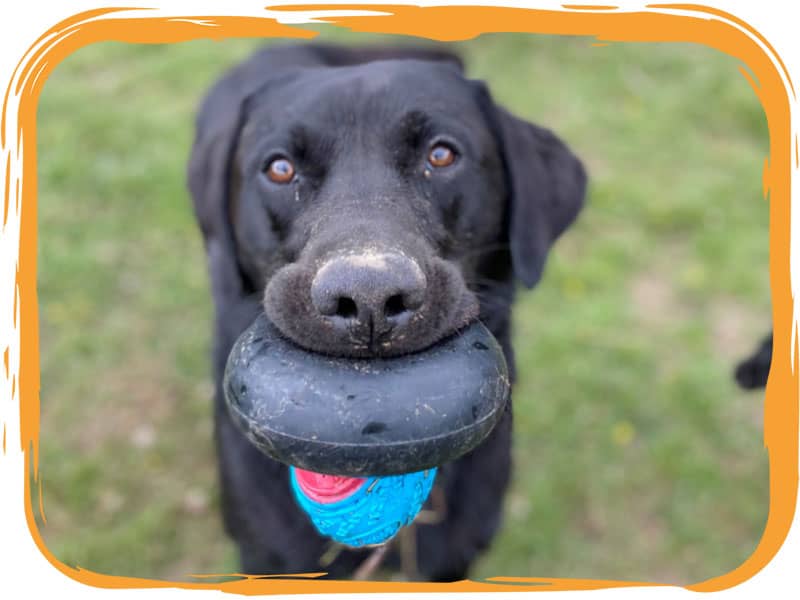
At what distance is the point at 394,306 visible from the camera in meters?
2.11

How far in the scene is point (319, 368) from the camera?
82.7 inches

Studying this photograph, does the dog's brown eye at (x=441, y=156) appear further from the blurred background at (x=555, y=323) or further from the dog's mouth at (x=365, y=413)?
the blurred background at (x=555, y=323)

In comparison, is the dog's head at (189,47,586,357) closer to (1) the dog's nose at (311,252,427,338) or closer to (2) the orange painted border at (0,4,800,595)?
(1) the dog's nose at (311,252,427,338)

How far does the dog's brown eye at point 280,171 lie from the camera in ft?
9.21

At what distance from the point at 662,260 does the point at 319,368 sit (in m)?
3.92

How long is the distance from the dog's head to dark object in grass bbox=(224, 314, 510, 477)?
0.32ft

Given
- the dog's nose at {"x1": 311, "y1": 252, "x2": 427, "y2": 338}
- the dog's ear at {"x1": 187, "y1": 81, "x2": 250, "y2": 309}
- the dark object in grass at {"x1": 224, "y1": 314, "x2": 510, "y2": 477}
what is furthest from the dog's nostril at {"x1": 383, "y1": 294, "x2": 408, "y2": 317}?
the dog's ear at {"x1": 187, "y1": 81, "x2": 250, "y2": 309}

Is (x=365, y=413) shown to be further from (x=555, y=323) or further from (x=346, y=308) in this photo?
(x=555, y=323)

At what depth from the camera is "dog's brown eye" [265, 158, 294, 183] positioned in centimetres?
281

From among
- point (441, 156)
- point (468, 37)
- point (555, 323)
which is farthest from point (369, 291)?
point (555, 323)

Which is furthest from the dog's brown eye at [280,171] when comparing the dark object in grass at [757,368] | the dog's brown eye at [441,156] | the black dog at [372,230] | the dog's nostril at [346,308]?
the dark object in grass at [757,368]

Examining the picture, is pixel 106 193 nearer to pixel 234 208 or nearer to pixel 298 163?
pixel 234 208

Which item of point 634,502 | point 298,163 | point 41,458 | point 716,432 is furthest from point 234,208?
point 716,432

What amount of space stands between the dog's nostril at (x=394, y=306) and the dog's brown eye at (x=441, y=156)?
0.83 meters
